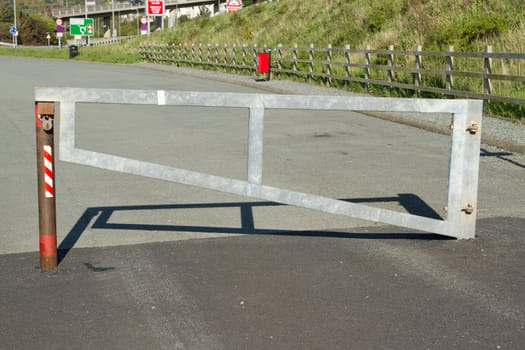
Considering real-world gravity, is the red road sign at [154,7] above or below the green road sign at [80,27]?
above

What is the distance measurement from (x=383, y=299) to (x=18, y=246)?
9.80 feet

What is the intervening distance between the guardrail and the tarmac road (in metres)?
0.26

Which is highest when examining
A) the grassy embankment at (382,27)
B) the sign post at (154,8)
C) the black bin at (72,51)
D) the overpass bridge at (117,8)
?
the overpass bridge at (117,8)

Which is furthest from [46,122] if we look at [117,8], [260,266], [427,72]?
[117,8]

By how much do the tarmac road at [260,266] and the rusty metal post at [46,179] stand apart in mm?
161

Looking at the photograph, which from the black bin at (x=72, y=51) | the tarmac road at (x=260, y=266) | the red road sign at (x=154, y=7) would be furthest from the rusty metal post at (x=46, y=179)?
the red road sign at (x=154, y=7)

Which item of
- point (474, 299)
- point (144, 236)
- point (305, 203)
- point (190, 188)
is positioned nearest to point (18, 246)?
point (144, 236)

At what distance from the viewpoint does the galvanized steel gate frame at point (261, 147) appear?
18.1 feet

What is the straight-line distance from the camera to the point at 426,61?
2230cm

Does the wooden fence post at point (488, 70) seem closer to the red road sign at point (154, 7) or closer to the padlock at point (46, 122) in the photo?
the padlock at point (46, 122)

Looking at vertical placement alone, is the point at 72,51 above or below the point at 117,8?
below

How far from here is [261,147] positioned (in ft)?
18.7

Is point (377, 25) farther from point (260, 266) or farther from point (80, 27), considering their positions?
point (80, 27)

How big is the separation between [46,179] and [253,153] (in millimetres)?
1456
